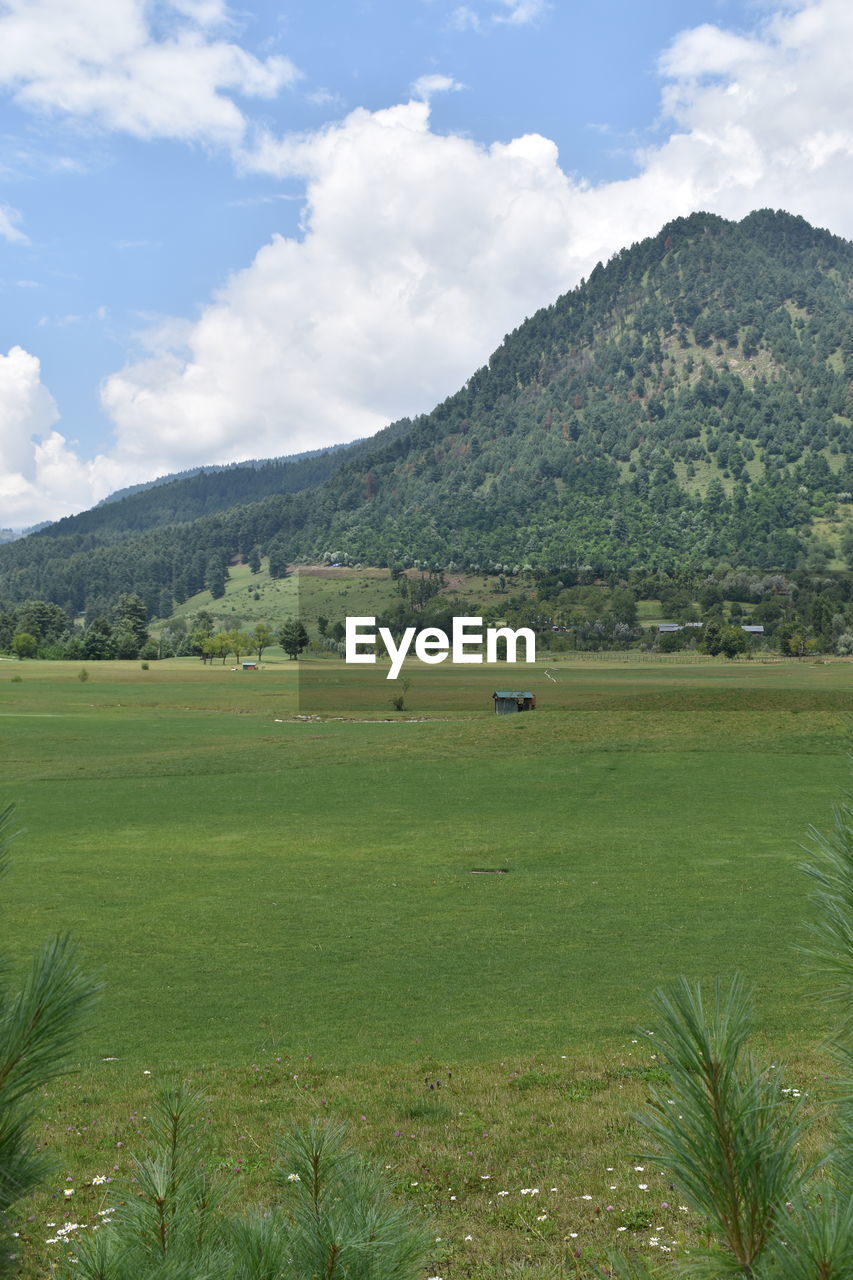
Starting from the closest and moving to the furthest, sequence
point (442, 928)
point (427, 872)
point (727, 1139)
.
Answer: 1. point (727, 1139)
2. point (442, 928)
3. point (427, 872)

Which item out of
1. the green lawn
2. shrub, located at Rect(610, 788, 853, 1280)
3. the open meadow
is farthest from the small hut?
shrub, located at Rect(610, 788, 853, 1280)

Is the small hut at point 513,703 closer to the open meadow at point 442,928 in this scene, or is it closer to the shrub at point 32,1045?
the open meadow at point 442,928

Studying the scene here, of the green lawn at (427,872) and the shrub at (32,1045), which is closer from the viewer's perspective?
the shrub at (32,1045)

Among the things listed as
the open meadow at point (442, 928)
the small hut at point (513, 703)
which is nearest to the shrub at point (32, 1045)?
the open meadow at point (442, 928)

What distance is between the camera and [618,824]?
2805 centimetres

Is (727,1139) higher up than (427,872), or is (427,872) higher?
(727,1139)

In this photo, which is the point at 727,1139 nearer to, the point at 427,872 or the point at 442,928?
the point at 442,928

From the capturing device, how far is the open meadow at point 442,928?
7801 mm

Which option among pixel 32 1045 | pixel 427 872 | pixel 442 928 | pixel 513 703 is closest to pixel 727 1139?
pixel 32 1045

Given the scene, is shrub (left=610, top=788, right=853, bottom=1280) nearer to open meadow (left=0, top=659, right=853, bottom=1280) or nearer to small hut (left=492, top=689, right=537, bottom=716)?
open meadow (left=0, top=659, right=853, bottom=1280)

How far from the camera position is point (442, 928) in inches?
664

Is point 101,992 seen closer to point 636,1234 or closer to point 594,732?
point 636,1234

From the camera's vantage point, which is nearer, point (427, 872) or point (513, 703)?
point (427, 872)

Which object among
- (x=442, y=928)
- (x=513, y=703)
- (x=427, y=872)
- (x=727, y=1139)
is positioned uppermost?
(x=727, y=1139)
